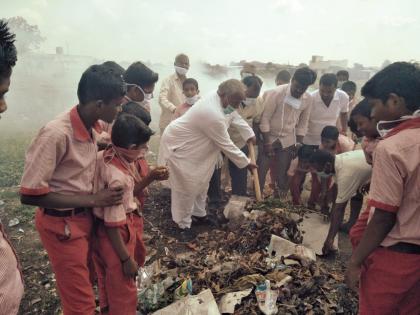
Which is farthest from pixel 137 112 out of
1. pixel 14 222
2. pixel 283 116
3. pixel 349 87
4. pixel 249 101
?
pixel 349 87

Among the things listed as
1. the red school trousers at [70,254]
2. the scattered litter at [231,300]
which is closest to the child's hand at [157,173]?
the red school trousers at [70,254]

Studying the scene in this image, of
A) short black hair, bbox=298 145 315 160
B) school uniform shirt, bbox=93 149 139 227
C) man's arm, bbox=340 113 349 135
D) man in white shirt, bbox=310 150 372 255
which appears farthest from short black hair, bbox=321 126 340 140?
school uniform shirt, bbox=93 149 139 227

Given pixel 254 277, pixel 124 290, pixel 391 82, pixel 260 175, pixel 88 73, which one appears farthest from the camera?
pixel 260 175

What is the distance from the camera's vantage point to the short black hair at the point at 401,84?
1.74 metres

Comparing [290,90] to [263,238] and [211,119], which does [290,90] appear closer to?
[211,119]

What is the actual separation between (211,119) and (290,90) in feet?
6.36

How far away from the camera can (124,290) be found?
227cm

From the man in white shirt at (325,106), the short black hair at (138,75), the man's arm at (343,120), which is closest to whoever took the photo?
the short black hair at (138,75)

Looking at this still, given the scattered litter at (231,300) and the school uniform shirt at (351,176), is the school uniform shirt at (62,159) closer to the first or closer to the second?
the scattered litter at (231,300)

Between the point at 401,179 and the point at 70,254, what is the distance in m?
1.93

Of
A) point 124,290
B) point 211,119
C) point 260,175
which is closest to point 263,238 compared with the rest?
point 211,119

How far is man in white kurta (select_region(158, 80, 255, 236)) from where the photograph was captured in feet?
14.0

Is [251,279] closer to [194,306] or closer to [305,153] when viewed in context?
[194,306]

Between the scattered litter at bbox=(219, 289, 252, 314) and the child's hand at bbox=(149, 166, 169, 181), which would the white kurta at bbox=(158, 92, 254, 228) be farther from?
the scattered litter at bbox=(219, 289, 252, 314)
